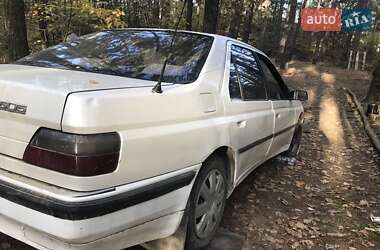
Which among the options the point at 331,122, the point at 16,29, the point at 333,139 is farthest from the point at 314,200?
the point at 331,122

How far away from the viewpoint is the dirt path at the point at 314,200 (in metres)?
3.97

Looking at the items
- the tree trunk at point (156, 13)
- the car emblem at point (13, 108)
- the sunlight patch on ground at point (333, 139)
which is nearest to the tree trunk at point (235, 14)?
the tree trunk at point (156, 13)

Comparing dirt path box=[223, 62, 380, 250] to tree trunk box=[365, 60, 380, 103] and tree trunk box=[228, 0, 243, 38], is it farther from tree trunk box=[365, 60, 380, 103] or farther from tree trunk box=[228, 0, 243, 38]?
tree trunk box=[228, 0, 243, 38]

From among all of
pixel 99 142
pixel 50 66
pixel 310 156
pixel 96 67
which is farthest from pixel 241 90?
pixel 310 156

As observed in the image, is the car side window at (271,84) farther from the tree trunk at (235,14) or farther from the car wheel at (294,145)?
the tree trunk at (235,14)

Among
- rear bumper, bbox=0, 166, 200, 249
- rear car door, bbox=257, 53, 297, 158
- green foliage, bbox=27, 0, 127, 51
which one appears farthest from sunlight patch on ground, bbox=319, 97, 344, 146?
rear bumper, bbox=0, 166, 200, 249

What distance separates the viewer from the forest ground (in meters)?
3.95

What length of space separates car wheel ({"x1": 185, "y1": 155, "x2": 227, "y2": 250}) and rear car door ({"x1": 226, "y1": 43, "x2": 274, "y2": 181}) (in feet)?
1.03

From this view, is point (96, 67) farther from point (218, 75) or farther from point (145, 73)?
point (218, 75)

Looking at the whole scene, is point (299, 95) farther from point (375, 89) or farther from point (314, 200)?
point (375, 89)

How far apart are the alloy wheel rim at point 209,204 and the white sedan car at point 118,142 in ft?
0.03

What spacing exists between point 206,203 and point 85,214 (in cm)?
136

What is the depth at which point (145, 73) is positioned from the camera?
10.2 ft

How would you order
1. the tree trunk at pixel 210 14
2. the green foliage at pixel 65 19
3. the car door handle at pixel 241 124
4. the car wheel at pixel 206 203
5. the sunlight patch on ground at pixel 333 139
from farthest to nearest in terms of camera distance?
the green foliage at pixel 65 19 → the tree trunk at pixel 210 14 → the sunlight patch on ground at pixel 333 139 → the car door handle at pixel 241 124 → the car wheel at pixel 206 203
